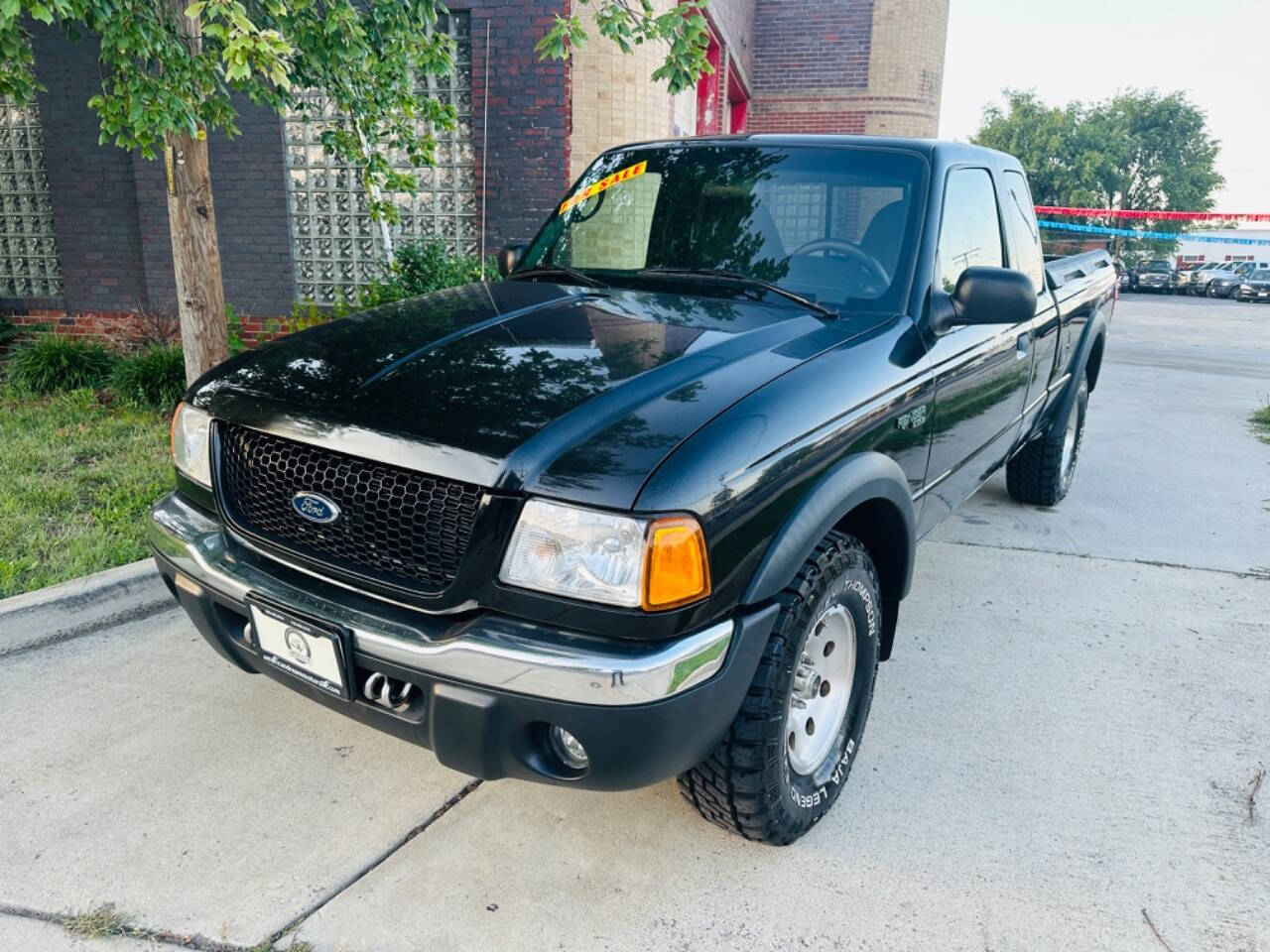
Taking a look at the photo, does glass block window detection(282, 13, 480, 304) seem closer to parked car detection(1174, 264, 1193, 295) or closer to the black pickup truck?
the black pickup truck

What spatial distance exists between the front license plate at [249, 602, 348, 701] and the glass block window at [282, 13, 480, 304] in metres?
6.40

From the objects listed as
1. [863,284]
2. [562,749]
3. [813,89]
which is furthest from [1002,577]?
[813,89]

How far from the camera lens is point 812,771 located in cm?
255

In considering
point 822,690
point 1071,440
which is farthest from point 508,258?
point 1071,440

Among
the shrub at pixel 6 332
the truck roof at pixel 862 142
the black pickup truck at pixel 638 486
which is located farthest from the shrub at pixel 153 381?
the truck roof at pixel 862 142

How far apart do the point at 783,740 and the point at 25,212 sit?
9.67 m

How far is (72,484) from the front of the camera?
5023 mm

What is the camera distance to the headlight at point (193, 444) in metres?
2.57

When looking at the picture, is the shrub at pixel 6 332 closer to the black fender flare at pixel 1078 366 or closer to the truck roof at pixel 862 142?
the truck roof at pixel 862 142

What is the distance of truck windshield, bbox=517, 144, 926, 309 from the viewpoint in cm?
305

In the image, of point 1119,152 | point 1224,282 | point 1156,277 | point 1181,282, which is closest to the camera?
point 1224,282

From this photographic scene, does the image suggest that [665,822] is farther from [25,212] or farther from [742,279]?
[25,212]

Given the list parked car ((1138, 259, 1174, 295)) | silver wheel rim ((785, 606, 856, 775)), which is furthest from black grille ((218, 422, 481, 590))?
parked car ((1138, 259, 1174, 295))

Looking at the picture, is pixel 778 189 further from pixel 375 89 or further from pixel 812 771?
pixel 375 89
